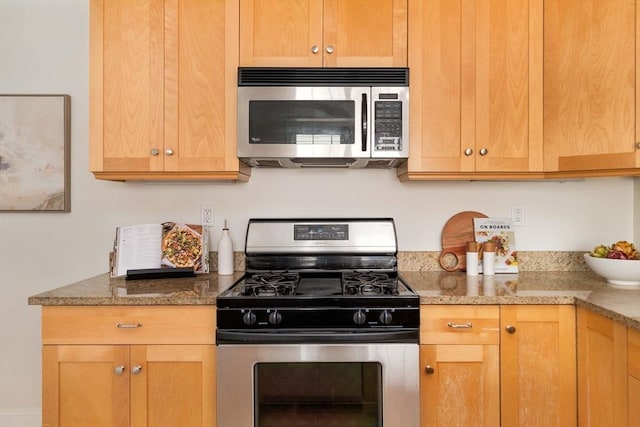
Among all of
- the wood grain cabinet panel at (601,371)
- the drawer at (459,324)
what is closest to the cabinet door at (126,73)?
the drawer at (459,324)

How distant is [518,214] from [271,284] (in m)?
1.40

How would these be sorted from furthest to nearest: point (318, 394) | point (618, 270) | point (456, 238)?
point (456, 238) → point (618, 270) → point (318, 394)

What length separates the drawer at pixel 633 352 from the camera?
1367 mm

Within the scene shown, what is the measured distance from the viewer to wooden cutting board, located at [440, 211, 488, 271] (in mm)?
2303

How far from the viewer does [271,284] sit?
1.86 metres

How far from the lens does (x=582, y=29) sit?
6.22 feet

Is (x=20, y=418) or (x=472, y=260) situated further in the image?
(x=20, y=418)

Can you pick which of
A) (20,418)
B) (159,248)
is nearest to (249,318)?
(159,248)

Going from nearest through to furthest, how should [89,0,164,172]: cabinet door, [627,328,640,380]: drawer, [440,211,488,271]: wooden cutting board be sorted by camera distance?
[627,328,640,380]: drawer
[89,0,164,172]: cabinet door
[440,211,488,271]: wooden cutting board

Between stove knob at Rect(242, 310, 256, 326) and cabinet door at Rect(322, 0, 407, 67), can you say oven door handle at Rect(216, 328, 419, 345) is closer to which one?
stove knob at Rect(242, 310, 256, 326)

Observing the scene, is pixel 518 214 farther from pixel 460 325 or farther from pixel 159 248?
pixel 159 248

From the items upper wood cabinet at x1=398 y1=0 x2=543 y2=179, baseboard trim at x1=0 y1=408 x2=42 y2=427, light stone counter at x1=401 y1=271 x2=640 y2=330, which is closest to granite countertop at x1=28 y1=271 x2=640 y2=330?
light stone counter at x1=401 y1=271 x2=640 y2=330

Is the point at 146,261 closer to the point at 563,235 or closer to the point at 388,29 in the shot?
the point at 388,29

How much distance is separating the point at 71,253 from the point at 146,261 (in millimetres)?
547
